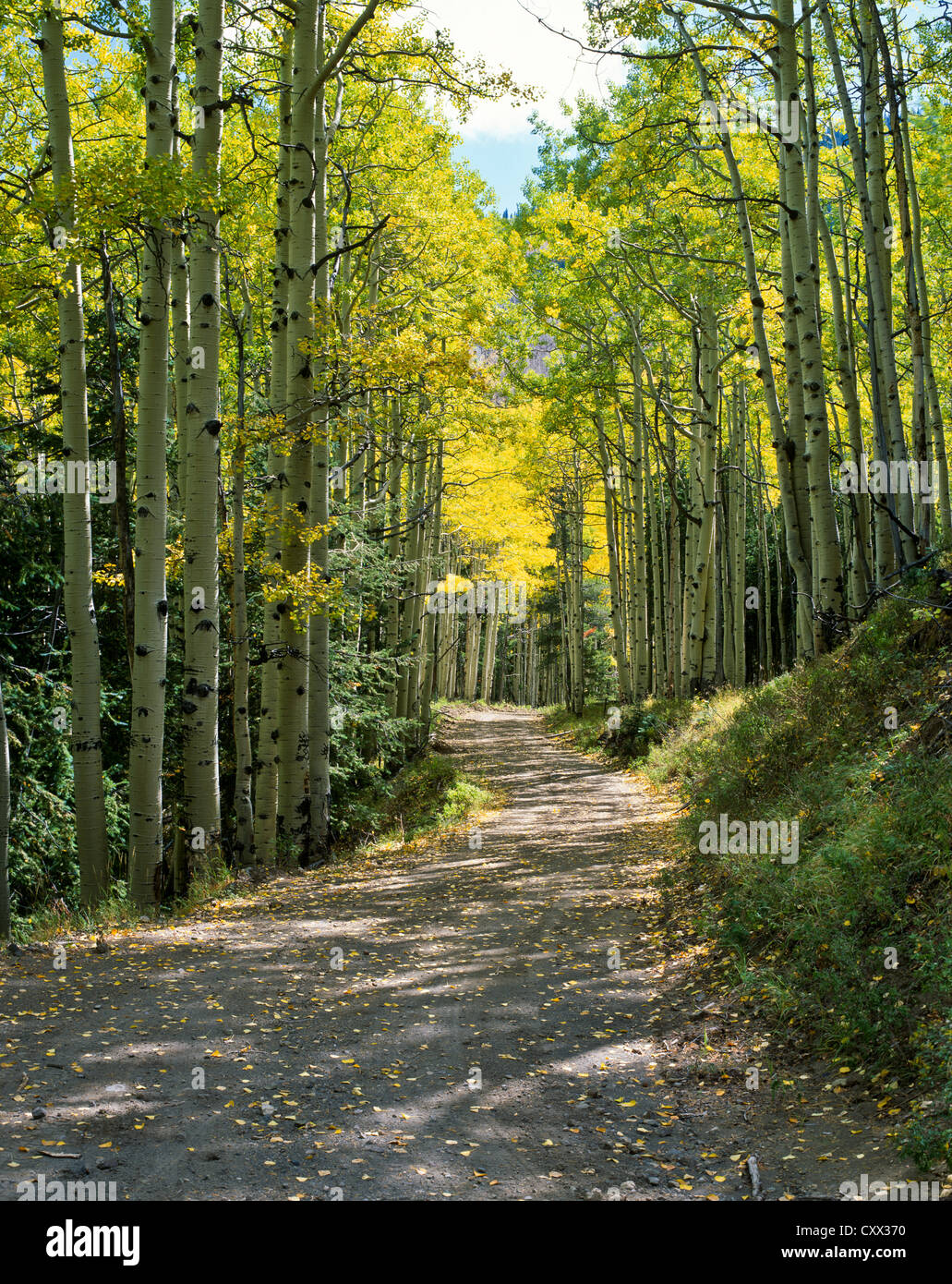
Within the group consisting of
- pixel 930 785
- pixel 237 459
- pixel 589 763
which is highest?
pixel 237 459

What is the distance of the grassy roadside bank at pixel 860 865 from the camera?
410cm

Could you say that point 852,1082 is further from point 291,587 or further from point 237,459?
point 237,459

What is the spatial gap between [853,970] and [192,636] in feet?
22.5

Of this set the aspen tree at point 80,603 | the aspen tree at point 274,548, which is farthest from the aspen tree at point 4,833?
the aspen tree at point 274,548

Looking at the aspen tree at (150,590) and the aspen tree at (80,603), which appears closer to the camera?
the aspen tree at (150,590)

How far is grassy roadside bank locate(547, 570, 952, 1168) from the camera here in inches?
161

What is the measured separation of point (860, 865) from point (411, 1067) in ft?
9.52

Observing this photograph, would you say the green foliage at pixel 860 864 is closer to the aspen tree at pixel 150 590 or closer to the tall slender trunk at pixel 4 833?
the aspen tree at pixel 150 590

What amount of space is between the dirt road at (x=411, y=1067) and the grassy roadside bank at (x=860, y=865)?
283mm

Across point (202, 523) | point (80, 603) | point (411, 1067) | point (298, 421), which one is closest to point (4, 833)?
point (80, 603)

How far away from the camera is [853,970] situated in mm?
4590

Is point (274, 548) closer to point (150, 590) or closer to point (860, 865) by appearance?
point (150, 590)
